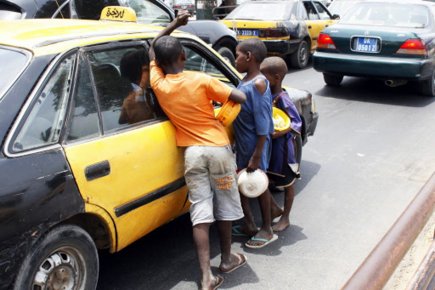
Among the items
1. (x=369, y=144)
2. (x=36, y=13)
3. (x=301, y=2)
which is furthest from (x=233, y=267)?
(x=301, y=2)

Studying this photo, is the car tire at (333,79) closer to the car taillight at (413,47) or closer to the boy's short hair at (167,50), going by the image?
the car taillight at (413,47)

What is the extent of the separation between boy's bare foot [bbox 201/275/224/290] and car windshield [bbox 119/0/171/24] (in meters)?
4.78

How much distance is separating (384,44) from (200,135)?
219 inches

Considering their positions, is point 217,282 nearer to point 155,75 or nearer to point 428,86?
point 155,75

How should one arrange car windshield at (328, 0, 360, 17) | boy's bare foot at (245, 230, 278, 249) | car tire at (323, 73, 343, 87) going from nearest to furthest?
boy's bare foot at (245, 230, 278, 249) < car tire at (323, 73, 343, 87) < car windshield at (328, 0, 360, 17)

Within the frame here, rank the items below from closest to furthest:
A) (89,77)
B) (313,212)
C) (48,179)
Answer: (48,179)
(89,77)
(313,212)

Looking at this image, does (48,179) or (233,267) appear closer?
(48,179)

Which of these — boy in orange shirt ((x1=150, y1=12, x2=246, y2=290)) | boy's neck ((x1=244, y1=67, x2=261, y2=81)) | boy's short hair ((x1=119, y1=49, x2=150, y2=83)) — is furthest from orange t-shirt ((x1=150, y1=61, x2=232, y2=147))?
boy's neck ((x1=244, y1=67, x2=261, y2=81))

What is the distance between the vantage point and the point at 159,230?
12.7 feet

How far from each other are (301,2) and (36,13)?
6991mm

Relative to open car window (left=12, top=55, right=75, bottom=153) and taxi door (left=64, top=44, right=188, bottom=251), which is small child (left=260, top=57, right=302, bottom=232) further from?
open car window (left=12, top=55, right=75, bottom=153)

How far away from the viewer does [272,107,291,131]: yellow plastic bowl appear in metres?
3.69

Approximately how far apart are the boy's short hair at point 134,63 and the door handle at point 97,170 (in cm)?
64

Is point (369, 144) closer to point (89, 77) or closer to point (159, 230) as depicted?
point (159, 230)
